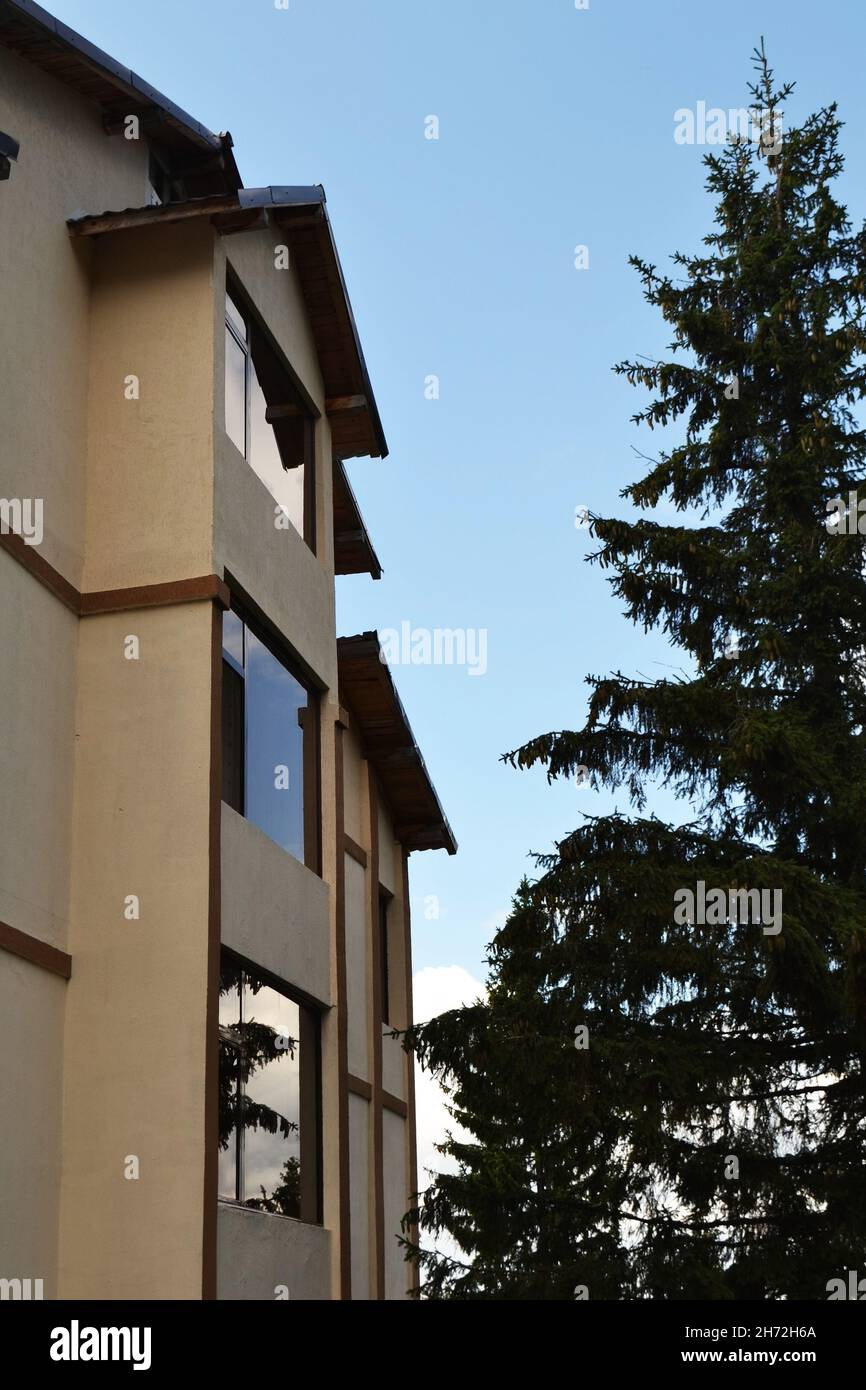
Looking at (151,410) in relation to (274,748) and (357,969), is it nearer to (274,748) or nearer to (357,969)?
(274,748)

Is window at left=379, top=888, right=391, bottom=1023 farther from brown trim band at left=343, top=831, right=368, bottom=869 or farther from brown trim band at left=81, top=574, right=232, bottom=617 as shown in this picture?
brown trim band at left=81, top=574, right=232, bottom=617

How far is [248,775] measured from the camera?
13391mm

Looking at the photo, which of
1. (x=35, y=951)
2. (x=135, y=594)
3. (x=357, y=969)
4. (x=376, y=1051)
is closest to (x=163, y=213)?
(x=135, y=594)

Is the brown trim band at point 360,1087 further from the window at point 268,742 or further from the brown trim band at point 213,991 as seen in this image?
the brown trim band at point 213,991

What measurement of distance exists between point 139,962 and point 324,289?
8216 millimetres

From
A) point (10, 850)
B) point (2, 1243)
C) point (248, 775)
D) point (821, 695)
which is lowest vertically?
point (2, 1243)

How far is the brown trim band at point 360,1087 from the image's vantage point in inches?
747

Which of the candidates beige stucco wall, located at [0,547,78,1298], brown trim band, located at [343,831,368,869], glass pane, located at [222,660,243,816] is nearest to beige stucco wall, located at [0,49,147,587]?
beige stucco wall, located at [0,547,78,1298]

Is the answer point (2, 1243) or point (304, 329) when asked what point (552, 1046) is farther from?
point (304, 329)

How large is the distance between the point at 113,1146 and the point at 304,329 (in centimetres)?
909

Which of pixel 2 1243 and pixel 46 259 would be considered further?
pixel 46 259

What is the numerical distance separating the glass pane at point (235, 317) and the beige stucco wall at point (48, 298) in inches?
50.7

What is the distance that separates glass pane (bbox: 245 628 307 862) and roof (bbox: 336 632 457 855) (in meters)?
3.06

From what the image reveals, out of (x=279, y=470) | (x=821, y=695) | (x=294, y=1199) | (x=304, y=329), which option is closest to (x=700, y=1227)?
→ (x=294, y=1199)
